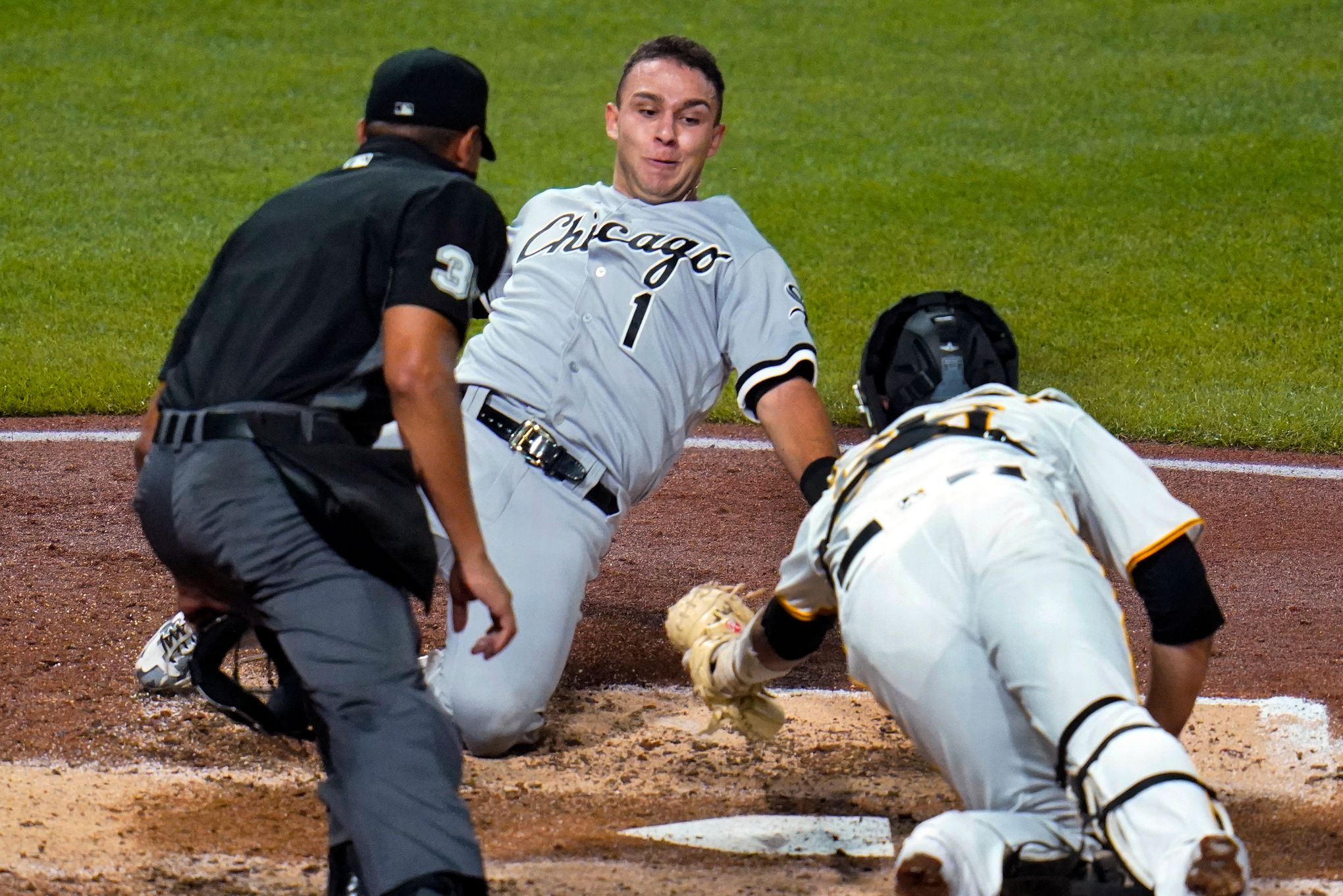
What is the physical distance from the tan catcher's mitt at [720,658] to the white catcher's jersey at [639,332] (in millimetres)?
593

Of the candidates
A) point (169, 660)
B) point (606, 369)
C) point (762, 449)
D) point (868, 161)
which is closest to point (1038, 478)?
point (606, 369)

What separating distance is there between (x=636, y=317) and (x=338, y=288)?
1.78m

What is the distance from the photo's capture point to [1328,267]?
11531 mm

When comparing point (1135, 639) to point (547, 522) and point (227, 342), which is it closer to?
point (547, 522)

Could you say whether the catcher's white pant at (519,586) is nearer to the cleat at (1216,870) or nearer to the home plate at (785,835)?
the home plate at (785,835)

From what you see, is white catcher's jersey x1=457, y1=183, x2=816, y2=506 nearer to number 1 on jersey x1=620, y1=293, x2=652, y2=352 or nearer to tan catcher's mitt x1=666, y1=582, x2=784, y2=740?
number 1 on jersey x1=620, y1=293, x2=652, y2=352

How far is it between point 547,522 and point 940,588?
5.73ft

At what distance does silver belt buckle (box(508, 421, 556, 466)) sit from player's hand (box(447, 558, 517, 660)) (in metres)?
1.51

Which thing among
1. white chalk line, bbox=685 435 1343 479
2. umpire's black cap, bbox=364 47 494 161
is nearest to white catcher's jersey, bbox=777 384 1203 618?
umpire's black cap, bbox=364 47 494 161

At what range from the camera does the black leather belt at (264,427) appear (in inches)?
124

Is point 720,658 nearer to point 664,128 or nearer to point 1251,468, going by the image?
point 664,128

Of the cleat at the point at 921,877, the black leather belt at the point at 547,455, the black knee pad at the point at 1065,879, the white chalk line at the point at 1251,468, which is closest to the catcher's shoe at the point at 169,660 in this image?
the black leather belt at the point at 547,455

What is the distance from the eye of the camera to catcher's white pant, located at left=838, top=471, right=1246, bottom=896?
2.90m

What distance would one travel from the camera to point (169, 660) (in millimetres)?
4746
